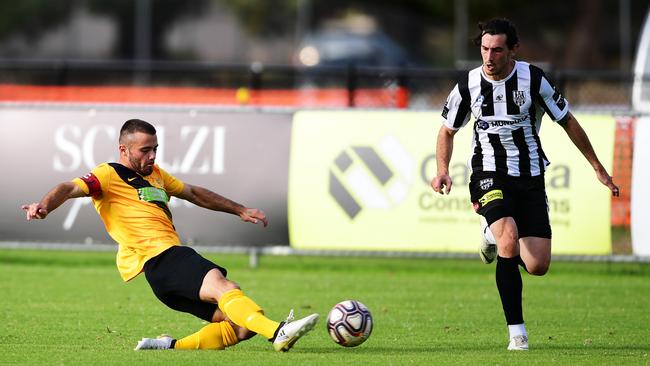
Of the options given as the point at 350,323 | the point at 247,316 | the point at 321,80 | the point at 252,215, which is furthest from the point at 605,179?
the point at 321,80

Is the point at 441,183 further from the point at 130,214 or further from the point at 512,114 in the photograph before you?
the point at 130,214

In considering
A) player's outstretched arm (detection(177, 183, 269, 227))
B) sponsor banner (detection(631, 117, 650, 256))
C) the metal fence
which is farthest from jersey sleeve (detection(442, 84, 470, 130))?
the metal fence

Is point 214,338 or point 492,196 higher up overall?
point 492,196

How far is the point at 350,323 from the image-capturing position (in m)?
8.49

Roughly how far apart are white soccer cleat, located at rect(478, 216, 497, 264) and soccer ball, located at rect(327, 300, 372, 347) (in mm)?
1378

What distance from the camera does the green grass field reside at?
862 cm

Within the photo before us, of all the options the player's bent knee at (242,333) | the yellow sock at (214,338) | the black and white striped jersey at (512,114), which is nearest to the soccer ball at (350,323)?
the player's bent knee at (242,333)

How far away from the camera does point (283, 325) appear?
8.27m

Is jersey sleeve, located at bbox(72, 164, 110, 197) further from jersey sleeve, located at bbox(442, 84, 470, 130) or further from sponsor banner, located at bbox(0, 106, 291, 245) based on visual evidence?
sponsor banner, located at bbox(0, 106, 291, 245)

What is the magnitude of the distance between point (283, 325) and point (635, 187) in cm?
725

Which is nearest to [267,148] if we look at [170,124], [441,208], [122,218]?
[170,124]

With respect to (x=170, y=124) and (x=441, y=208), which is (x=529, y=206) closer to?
(x=441, y=208)

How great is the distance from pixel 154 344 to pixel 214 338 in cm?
38

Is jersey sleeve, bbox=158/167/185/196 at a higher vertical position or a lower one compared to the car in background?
lower
